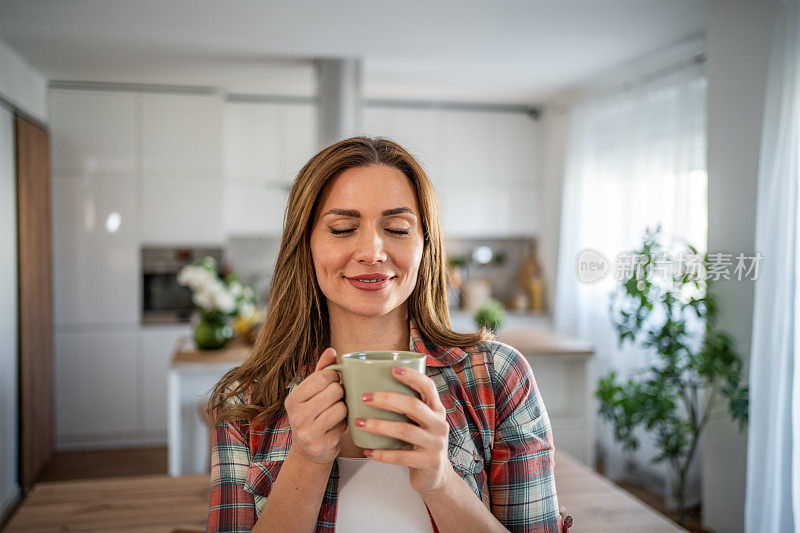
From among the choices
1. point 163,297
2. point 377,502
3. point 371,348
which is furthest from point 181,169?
point 377,502

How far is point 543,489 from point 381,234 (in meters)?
0.48

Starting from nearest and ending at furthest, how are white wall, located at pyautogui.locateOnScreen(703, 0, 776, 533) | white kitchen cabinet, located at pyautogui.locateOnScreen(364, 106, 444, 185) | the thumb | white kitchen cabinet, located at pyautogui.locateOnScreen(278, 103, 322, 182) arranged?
1. the thumb
2. white wall, located at pyautogui.locateOnScreen(703, 0, 776, 533)
3. white kitchen cabinet, located at pyautogui.locateOnScreen(278, 103, 322, 182)
4. white kitchen cabinet, located at pyautogui.locateOnScreen(364, 106, 444, 185)

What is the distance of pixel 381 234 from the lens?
1.05 metres

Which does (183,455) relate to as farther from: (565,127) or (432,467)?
(565,127)

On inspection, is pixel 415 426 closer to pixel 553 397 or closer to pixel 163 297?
pixel 553 397

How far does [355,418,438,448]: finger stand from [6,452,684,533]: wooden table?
899mm

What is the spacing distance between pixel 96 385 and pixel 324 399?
4562mm

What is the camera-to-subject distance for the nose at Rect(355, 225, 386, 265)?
3.31ft

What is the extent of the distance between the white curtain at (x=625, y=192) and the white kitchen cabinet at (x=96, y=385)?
10.8ft

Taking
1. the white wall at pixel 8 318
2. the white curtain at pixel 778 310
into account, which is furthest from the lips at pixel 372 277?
the white wall at pixel 8 318

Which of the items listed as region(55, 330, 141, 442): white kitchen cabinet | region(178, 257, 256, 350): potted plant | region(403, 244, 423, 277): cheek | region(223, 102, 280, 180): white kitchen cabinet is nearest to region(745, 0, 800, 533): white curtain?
region(403, 244, 423, 277): cheek

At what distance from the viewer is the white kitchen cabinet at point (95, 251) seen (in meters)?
4.77

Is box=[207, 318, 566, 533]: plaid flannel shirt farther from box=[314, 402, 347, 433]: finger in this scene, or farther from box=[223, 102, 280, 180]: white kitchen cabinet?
box=[223, 102, 280, 180]: white kitchen cabinet

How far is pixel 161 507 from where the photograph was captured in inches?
68.4
